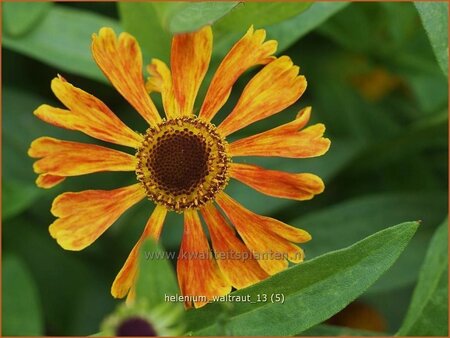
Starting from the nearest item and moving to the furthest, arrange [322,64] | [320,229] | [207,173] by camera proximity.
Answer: [207,173], [320,229], [322,64]

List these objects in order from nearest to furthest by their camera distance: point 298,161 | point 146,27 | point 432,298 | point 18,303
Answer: point 432,298 → point 146,27 → point 18,303 → point 298,161

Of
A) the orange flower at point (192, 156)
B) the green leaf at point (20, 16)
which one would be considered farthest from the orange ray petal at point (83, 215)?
the green leaf at point (20, 16)

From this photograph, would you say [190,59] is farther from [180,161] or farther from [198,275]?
[198,275]

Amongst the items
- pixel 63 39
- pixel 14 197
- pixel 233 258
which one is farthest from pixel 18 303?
pixel 233 258

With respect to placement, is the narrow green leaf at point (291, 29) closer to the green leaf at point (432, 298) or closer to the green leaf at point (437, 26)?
the green leaf at point (437, 26)

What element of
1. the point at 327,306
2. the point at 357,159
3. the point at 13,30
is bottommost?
the point at 327,306

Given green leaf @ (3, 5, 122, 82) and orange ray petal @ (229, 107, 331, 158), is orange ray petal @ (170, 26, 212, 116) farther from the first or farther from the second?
green leaf @ (3, 5, 122, 82)

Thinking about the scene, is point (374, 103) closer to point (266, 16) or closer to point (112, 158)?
point (266, 16)

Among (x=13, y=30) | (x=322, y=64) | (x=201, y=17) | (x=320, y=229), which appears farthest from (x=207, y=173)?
(x=322, y=64)
